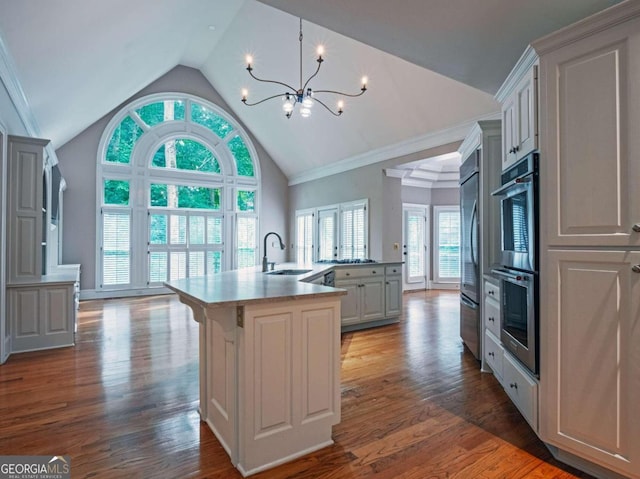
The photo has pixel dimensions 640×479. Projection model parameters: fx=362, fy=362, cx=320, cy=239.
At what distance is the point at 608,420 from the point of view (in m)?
1.69

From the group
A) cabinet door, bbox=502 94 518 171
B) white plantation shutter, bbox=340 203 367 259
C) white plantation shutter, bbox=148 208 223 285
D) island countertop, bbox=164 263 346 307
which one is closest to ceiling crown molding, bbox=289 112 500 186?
white plantation shutter, bbox=340 203 367 259

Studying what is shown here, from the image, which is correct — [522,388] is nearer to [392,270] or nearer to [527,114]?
[527,114]

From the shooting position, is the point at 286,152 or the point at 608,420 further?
the point at 286,152

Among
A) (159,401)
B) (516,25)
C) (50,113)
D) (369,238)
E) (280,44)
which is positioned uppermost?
(280,44)

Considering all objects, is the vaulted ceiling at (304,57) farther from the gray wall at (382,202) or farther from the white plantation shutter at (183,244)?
the white plantation shutter at (183,244)

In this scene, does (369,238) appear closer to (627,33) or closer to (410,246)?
(410,246)

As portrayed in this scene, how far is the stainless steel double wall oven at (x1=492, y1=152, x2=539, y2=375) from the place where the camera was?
200cm

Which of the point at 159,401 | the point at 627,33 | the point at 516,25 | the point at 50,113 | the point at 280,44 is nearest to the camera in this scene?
the point at 627,33

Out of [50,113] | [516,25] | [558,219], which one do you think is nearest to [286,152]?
[50,113]

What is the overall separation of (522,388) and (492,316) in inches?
31.0

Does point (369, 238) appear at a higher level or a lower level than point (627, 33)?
lower

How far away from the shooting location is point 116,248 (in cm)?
752

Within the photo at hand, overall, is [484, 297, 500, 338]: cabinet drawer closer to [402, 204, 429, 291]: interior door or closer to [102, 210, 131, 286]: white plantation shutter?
[402, 204, 429, 291]: interior door

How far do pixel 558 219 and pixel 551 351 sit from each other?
69 cm
